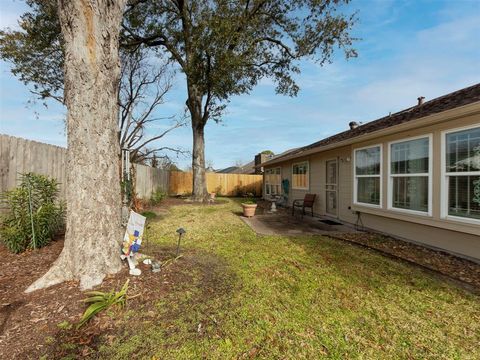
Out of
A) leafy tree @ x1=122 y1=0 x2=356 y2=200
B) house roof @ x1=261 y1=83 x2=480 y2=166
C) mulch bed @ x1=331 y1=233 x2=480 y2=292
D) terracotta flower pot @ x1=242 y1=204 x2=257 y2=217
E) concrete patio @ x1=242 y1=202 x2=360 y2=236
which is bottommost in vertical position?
mulch bed @ x1=331 y1=233 x2=480 y2=292

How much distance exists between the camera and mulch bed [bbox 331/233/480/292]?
368cm

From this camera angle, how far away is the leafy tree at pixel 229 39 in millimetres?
9523

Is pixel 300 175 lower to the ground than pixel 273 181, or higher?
higher

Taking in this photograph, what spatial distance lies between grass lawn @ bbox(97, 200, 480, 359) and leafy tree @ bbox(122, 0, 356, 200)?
27.4 ft

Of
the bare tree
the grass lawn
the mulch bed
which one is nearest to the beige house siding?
the mulch bed

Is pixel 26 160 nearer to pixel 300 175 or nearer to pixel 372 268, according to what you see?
pixel 372 268

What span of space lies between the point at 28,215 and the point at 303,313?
4.07 metres

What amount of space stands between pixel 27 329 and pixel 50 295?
1.58 ft

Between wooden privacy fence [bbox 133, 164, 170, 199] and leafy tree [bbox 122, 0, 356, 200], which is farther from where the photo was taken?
wooden privacy fence [bbox 133, 164, 170, 199]

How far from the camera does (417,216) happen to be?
16.8ft

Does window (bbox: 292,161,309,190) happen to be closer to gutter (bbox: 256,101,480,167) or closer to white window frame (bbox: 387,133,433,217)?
gutter (bbox: 256,101,480,167)

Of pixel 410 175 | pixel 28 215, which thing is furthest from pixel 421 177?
pixel 28 215

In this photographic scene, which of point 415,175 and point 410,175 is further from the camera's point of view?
point 410,175

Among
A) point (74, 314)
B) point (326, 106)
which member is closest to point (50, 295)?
point (74, 314)
